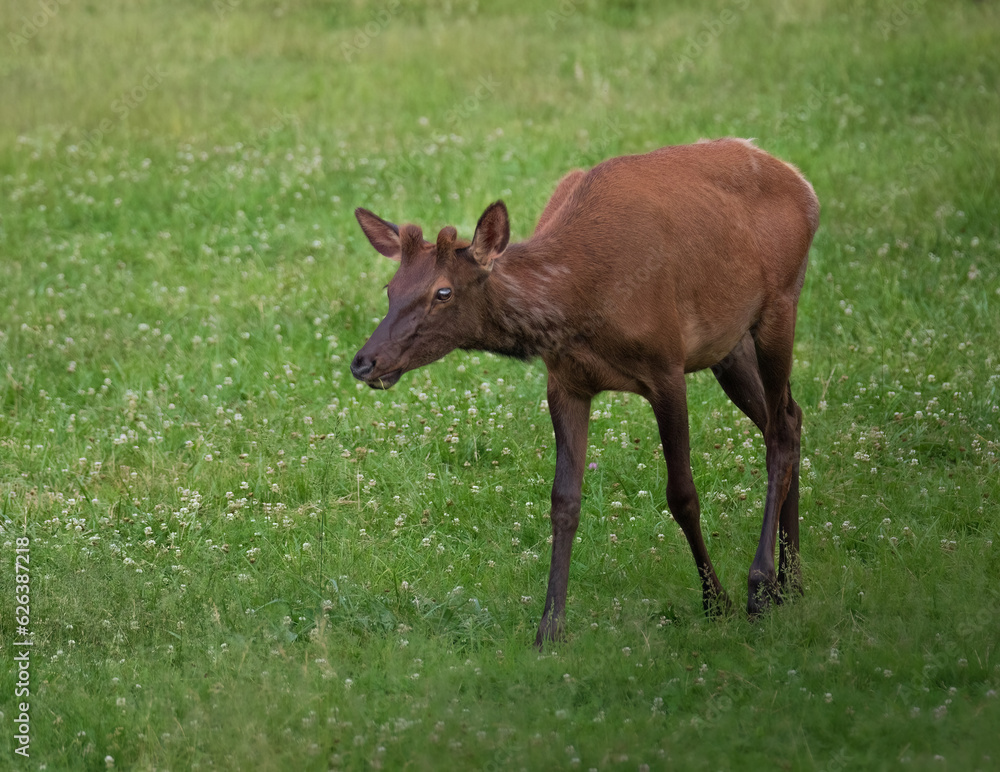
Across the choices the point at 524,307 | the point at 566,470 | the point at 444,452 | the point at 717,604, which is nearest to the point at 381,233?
the point at 524,307

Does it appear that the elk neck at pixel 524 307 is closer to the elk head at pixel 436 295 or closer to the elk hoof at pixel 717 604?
the elk head at pixel 436 295

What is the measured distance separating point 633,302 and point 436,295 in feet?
3.07

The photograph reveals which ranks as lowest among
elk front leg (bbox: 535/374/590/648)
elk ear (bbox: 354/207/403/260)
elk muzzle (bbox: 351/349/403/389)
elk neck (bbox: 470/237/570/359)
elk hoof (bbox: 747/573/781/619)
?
elk hoof (bbox: 747/573/781/619)

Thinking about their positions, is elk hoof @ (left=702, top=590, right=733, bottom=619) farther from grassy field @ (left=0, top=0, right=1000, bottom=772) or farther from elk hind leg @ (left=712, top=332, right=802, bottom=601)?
elk hind leg @ (left=712, top=332, right=802, bottom=601)

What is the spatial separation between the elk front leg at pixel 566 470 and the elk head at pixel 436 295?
60cm

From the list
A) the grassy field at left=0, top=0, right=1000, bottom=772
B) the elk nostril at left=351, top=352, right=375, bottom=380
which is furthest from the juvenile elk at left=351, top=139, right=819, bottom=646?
the grassy field at left=0, top=0, right=1000, bottom=772

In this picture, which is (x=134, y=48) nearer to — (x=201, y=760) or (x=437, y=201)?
(x=437, y=201)

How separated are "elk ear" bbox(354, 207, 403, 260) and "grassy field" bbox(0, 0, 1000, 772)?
1.62m

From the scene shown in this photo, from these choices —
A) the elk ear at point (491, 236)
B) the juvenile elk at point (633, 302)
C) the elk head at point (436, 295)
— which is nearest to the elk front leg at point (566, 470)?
the juvenile elk at point (633, 302)

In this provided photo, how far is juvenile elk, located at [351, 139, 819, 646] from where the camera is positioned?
558cm

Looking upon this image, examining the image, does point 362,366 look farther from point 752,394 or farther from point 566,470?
point 752,394

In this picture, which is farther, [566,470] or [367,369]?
[566,470]

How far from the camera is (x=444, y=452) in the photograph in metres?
7.75

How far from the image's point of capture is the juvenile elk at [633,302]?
18.3 ft
